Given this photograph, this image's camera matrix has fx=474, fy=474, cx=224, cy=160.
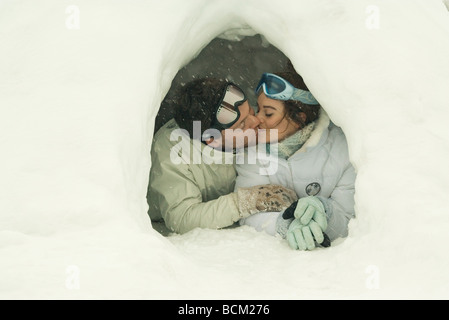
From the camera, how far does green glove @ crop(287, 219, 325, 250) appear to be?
1648 mm

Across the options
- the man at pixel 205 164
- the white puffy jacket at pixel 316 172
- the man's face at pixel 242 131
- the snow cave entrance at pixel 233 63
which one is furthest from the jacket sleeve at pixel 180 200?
the snow cave entrance at pixel 233 63

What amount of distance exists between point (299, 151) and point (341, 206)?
0.32 meters

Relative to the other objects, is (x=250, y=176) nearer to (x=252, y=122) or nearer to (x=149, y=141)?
(x=252, y=122)

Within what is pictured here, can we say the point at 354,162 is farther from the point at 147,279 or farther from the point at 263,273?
the point at 147,279

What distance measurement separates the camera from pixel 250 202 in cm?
194

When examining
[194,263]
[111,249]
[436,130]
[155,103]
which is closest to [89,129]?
[155,103]

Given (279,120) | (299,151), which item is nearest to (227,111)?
(279,120)

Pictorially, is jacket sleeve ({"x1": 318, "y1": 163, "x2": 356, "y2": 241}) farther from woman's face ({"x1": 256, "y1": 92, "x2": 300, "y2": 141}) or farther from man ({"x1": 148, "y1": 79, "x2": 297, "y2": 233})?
woman's face ({"x1": 256, "y1": 92, "x2": 300, "y2": 141})

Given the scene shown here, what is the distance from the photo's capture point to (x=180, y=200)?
2.05m

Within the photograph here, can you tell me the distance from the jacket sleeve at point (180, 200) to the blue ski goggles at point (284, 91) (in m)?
0.48

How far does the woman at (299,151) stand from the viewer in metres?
2.00

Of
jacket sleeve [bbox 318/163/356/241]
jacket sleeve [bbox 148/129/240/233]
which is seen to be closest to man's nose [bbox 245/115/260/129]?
jacket sleeve [bbox 148/129/240/233]

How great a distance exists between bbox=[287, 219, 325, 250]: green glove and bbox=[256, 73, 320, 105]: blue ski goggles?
0.61 m

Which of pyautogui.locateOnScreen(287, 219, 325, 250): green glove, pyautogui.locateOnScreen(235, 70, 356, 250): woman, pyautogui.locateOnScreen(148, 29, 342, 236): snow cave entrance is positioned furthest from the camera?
pyautogui.locateOnScreen(148, 29, 342, 236): snow cave entrance
